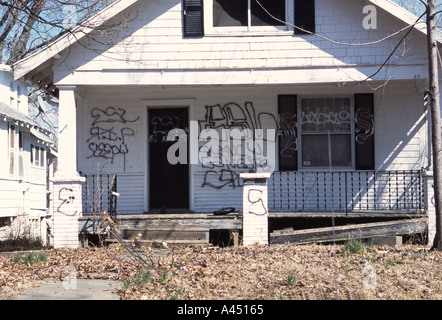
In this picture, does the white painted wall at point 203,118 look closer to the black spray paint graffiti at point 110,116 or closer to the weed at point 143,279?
the black spray paint graffiti at point 110,116

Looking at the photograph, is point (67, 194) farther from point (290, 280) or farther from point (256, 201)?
point (290, 280)

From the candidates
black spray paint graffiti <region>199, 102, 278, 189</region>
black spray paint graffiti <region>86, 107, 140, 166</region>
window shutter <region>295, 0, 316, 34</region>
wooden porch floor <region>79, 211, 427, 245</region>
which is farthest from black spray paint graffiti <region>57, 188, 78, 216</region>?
window shutter <region>295, 0, 316, 34</region>

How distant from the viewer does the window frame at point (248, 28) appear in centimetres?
1219

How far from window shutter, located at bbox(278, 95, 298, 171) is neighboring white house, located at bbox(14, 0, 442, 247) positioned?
0.9 inches

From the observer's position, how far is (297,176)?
13289 mm

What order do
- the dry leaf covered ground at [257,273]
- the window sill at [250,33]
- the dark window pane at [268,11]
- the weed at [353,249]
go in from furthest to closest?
the dark window pane at [268,11], the window sill at [250,33], the weed at [353,249], the dry leaf covered ground at [257,273]

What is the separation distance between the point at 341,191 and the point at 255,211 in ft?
8.94

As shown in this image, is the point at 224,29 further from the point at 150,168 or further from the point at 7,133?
the point at 7,133

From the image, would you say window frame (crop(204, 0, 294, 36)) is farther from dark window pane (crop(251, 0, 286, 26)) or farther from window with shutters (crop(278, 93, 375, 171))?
window with shutters (crop(278, 93, 375, 171))

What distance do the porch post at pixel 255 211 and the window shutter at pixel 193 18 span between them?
326 centimetres

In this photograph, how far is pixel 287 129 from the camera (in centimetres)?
1328

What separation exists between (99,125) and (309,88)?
4.86 meters

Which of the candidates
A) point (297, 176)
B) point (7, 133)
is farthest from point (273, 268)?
point (7, 133)

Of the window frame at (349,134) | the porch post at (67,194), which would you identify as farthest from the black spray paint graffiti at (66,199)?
the window frame at (349,134)
